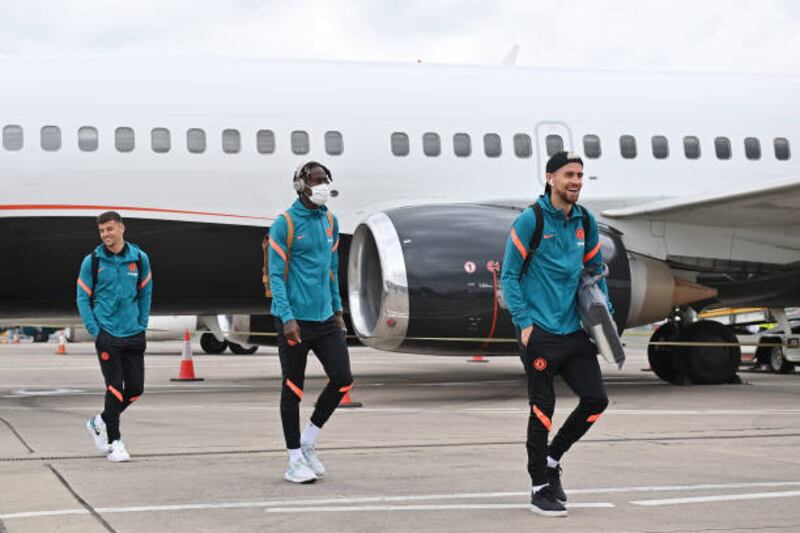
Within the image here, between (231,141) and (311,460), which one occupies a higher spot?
(231,141)

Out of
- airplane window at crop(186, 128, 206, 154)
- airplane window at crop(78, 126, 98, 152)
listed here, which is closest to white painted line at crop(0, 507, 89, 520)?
airplane window at crop(78, 126, 98, 152)

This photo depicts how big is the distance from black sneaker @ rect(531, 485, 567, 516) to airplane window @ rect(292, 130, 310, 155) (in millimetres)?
7497

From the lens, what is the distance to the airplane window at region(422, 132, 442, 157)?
485 inches

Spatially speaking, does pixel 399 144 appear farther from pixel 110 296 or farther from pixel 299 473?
pixel 299 473

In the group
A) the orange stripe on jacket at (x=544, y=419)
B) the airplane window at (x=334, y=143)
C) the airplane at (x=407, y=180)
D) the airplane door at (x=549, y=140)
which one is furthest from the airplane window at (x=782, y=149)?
the orange stripe on jacket at (x=544, y=419)

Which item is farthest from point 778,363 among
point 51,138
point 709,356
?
point 51,138

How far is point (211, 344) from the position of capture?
2848 centimetres

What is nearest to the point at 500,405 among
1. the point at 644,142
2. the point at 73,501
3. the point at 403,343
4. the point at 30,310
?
the point at 403,343

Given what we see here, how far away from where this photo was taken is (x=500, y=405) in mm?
10453

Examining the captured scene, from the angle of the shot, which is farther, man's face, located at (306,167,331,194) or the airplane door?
the airplane door

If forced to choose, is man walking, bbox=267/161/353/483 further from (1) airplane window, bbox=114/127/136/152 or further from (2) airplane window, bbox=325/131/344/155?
(2) airplane window, bbox=325/131/344/155

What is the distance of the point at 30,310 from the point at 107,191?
162cm

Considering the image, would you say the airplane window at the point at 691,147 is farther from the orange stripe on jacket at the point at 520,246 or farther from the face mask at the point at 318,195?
the orange stripe on jacket at the point at 520,246

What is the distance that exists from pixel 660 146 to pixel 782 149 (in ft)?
5.63
